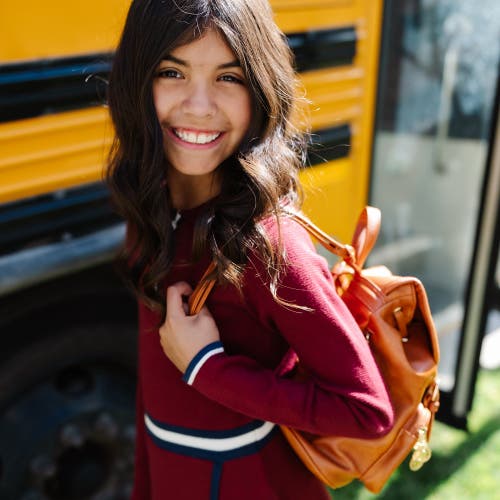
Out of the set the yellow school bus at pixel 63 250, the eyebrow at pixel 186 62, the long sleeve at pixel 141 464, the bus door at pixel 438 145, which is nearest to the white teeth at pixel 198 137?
the eyebrow at pixel 186 62

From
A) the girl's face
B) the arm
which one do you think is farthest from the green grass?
the girl's face

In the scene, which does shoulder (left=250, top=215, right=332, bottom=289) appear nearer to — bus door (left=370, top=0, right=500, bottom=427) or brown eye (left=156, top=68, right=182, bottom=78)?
brown eye (left=156, top=68, right=182, bottom=78)

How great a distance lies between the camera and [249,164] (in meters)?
1.14

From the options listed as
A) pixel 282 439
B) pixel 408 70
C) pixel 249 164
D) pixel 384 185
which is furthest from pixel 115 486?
pixel 408 70

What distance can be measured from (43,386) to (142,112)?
3.33 ft

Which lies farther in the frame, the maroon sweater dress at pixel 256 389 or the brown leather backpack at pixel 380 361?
the brown leather backpack at pixel 380 361

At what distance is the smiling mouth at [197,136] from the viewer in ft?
3.80

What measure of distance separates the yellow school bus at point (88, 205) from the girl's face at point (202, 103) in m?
0.32

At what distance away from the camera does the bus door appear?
2.91 m

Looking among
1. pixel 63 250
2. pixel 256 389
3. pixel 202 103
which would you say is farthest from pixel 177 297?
pixel 63 250

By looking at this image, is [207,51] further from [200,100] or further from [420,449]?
[420,449]

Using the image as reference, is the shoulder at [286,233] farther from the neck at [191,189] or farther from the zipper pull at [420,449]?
the zipper pull at [420,449]

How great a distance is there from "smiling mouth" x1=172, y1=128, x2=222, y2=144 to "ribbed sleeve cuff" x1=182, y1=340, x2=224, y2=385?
0.33 m

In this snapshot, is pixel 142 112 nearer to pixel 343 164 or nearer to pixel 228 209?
pixel 228 209
